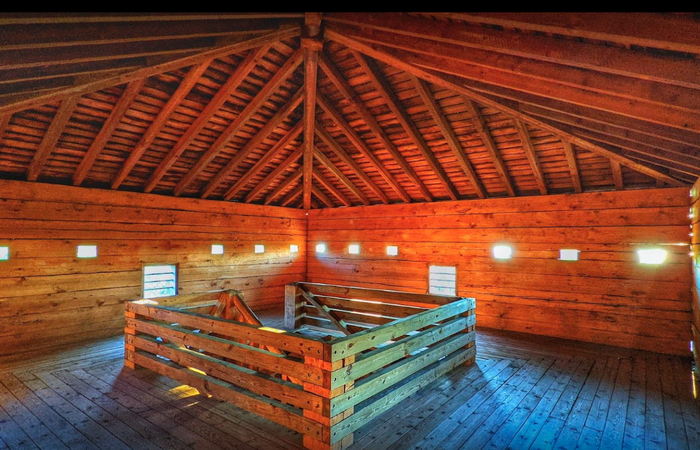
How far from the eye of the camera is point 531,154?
6977 mm

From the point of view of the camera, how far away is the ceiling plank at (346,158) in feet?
26.2

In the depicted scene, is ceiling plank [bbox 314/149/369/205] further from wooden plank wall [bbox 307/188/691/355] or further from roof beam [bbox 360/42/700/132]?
roof beam [bbox 360/42/700/132]

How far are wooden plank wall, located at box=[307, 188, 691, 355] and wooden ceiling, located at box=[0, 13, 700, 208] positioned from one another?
1.49 feet

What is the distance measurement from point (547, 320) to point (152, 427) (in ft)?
24.6

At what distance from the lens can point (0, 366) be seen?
19.7 ft

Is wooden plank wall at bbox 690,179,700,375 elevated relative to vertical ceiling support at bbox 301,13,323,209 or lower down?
lower down

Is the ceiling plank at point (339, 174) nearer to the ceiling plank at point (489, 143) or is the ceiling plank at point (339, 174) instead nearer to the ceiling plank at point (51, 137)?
the ceiling plank at point (489, 143)

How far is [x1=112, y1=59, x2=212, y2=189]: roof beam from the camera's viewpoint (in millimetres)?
5364

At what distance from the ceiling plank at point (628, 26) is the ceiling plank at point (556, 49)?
0.37m

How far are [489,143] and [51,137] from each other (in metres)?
7.26

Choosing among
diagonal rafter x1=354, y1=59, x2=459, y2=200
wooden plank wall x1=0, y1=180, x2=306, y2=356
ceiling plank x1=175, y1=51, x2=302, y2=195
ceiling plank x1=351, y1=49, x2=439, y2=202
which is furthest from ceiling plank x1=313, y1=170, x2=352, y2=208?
diagonal rafter x1=354, y1=59, x2=459, y2=200

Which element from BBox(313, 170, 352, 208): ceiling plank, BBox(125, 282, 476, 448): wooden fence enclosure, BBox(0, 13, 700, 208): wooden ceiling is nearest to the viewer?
BBox(0, 13, 700, 208): wooden ceiling

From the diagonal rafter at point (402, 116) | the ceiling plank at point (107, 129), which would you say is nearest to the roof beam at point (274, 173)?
the diagonal rafter at point (402, 116)

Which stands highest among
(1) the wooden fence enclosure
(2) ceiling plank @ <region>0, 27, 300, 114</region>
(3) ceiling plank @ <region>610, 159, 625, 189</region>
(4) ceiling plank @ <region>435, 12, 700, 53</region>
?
(2) ceiling plank @ <region>0, 27, 300, 114</region>
